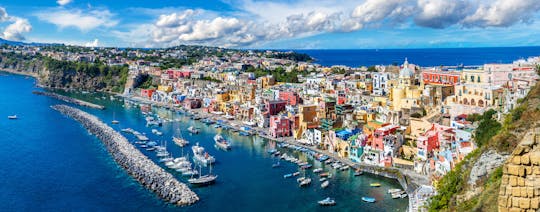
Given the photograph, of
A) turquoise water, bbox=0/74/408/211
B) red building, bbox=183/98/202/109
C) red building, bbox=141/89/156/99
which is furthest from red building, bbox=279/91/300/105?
red building, bbox=141/89/156/99

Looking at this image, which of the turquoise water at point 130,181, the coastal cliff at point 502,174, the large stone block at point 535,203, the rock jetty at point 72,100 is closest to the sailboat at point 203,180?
the turquoise water at point 130,181

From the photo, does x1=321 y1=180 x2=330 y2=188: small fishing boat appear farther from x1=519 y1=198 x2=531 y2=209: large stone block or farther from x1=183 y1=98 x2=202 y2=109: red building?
x1=183 y1=98 x2=202 y2=109: red building

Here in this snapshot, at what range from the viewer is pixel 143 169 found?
27.6m

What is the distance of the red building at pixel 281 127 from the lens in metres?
37.7

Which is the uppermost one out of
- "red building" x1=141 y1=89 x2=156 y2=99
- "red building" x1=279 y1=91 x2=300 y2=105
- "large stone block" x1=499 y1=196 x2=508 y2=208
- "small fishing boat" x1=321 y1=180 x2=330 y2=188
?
"large stone block" x1=499 y1=196 x2=508 y2=208

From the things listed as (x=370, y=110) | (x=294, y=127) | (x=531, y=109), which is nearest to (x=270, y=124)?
(x=294, y=127)

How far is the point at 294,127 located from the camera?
37.7 meters

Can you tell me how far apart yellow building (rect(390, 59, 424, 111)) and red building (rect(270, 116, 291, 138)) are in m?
8.44

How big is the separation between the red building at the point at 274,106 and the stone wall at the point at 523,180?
118 feet

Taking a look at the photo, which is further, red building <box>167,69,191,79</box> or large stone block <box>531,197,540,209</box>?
red building <box>167,69,191,79</box>

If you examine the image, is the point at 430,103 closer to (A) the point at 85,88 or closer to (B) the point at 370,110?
(B) the point at 370,110

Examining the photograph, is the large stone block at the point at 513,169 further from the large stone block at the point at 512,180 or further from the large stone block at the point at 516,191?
the large stone block at the point at 516,191

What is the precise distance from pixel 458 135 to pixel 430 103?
27.4 feet

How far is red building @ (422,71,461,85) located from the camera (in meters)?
36.6
